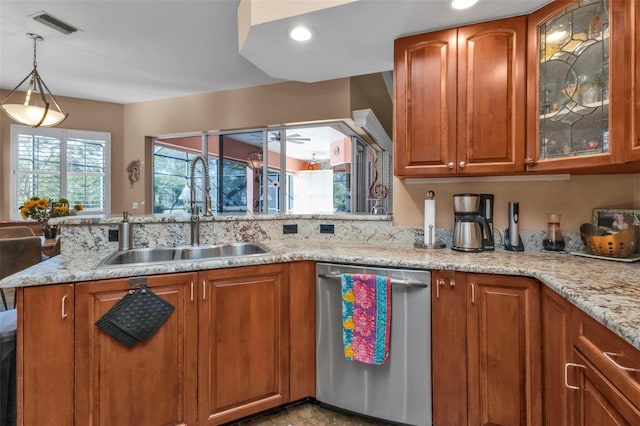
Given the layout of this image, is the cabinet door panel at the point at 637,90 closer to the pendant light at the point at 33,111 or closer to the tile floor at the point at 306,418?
the tile floor at the point at 306,418

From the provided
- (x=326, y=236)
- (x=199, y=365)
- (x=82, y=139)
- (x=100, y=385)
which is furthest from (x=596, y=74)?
(x=82, y=139)

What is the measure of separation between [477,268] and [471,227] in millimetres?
458

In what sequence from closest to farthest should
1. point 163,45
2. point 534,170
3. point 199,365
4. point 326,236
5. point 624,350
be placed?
point 624,350, point 199,365, point 534,170, point 326,236, point 163,45

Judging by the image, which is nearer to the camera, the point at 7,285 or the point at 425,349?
the point at 7,285

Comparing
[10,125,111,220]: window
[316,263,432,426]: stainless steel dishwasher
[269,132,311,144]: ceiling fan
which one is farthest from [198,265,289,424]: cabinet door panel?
[10,125,111,220]: window

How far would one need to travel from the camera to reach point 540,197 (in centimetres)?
202

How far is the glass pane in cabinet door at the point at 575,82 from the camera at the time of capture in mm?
1452

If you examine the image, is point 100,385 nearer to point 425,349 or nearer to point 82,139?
point 425,349

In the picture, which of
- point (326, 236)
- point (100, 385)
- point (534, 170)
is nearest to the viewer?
point (100, 385)

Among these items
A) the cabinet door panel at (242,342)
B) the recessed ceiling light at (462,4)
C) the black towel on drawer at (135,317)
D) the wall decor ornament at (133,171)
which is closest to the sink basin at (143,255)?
the black towel on drawer at (135,317)

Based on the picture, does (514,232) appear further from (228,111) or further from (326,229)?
(228,111)

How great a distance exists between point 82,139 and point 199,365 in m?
5.42

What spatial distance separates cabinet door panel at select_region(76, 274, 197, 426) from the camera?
136cm

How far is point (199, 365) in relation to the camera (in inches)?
62.0
